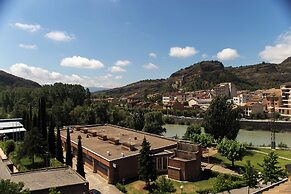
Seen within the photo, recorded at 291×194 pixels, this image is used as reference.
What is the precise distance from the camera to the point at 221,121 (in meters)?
30.1

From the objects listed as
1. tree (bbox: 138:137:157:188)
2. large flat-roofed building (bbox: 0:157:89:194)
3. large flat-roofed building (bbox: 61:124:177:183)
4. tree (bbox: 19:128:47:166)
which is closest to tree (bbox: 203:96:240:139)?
large flat-roofed building (bbox: 61:124:177:183)

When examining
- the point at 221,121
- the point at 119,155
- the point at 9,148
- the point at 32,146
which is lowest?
the point at 9,148

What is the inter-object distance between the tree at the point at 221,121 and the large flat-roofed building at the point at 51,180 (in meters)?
16.6

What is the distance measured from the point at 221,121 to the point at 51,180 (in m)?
18.7

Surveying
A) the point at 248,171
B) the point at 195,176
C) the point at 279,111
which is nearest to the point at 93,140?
the point at 195,176

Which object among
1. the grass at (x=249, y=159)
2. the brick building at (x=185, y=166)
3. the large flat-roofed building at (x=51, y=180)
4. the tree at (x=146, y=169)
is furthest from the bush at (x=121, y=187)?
the grass at (x=249, y=159)

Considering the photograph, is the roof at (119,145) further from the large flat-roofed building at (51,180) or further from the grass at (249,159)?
the large flat-roofed building at (51,180)

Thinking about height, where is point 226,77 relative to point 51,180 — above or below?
above

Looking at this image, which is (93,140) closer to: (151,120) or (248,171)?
(151,120)

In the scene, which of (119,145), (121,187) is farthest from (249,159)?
(121,187)

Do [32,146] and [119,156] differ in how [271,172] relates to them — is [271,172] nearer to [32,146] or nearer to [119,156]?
[119,156]

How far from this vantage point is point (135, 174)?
21.0 m

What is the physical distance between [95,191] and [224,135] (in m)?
16.1

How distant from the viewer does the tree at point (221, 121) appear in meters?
30.1
